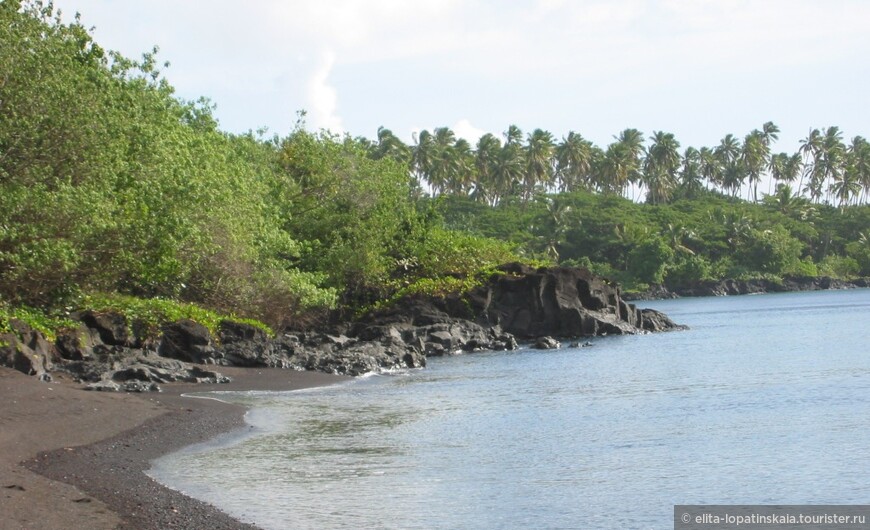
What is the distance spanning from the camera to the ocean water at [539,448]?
16.4 m

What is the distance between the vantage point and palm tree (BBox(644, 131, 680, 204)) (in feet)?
495

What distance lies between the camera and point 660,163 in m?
152

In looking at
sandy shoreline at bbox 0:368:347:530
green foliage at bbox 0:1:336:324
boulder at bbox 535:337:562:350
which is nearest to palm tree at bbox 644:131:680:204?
boulder at bbox 535:337:562:350

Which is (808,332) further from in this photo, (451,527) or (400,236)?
(451,527)

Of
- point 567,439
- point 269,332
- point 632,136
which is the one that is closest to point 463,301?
point 269,332

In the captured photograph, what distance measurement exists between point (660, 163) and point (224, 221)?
122 m

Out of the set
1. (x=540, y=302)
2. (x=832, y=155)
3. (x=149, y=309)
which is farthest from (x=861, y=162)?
(x=149, y=309)

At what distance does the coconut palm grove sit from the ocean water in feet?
22.3

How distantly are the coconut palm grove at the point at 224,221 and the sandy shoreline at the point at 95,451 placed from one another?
4431 mm

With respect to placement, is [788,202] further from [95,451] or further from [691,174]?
[95,451]

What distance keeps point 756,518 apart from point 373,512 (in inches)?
237

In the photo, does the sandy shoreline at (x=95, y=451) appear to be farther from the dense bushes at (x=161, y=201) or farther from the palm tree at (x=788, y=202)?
the palm tree at (x=788, y=202)

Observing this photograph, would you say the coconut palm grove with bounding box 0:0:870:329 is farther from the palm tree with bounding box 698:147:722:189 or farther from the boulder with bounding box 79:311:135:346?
the palm tree with bounding box 698:147:722:189

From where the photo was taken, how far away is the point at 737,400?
31.2 meters
